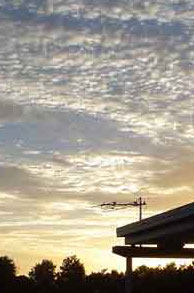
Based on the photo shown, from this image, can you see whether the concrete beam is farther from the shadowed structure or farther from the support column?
the support column

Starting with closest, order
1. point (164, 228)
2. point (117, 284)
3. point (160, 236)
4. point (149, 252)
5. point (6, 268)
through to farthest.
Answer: point (164, 228), point (160, 236), point (149, 252), point (117, 284), point (6, 268)

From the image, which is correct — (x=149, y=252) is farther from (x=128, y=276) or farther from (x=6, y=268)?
(x=6, y=268)

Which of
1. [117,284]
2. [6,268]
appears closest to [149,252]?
[117,284]

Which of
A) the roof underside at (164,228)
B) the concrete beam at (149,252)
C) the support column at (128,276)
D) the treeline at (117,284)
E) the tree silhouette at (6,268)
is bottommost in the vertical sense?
the tree silhouette at (6,268)

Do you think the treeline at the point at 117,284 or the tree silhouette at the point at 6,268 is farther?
the tree silhouette at the point at 6,268

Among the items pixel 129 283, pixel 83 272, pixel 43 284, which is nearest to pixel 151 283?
pixel 129 283

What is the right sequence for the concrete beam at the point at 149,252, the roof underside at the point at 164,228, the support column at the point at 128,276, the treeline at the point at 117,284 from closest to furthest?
the roof underside at the point at 164,228, the concrete beam at the point at 149,252, the support column at the point at 128,276, the treeline at the point at 117,284

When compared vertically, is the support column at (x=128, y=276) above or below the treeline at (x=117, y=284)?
above

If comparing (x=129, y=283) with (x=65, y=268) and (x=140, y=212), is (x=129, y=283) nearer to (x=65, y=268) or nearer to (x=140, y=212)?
(x=140, y=212)

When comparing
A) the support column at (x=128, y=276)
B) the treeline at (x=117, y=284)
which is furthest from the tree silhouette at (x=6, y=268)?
the support column at (x=128, y=276)

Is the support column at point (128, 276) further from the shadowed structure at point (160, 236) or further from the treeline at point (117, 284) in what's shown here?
the treeline at point (117, 284)

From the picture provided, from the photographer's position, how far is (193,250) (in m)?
41.4

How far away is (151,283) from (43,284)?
16.0 meters

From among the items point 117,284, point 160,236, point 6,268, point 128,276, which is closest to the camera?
point 160,236
